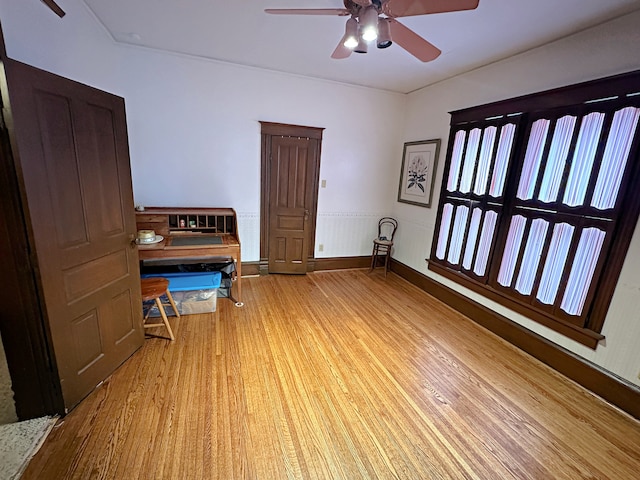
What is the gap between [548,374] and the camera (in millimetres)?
2336

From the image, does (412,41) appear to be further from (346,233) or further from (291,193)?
(346,233)

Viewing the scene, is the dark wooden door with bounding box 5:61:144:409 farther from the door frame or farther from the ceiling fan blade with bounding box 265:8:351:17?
the door frame

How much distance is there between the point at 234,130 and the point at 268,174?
0.67m

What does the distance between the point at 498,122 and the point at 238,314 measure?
131 inches

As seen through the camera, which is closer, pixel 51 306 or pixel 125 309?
pixel 51 306

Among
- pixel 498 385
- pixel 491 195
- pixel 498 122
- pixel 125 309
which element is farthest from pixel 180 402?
pixel 498 122

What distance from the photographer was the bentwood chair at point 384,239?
430 centimetres

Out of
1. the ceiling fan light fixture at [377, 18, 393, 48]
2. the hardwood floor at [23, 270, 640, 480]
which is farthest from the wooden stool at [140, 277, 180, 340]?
the ceiling fan light fixture at [377, 18, 393, 48]

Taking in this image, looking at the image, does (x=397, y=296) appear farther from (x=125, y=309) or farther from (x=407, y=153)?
(x=125, y=309)

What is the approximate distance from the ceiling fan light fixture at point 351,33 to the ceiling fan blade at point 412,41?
25cm

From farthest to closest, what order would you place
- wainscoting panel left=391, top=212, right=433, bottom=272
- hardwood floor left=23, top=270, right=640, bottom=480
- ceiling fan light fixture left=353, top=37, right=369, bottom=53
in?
wainscoting panel left=391, top=212, right=433, bottom=272 < ceiling fan light fixture left=353, top=37, right=369, bottom=53 < hardwood floor left=23, top=270, right=640, bottom=480

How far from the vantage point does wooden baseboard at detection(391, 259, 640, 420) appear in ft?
6.50

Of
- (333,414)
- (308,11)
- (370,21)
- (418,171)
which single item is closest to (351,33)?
(370,21)

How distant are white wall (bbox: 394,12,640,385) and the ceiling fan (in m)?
1.22
